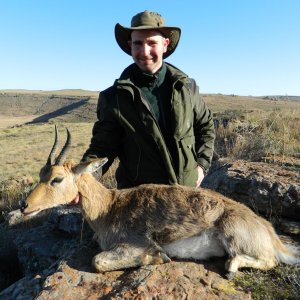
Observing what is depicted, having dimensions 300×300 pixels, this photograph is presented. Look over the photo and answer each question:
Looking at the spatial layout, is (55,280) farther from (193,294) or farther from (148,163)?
(148,163)

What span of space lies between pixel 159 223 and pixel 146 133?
Result: 4.97 feet

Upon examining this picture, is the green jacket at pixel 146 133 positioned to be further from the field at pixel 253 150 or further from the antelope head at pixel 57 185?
the field at pixel 253 150

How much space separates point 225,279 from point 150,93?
294 cm

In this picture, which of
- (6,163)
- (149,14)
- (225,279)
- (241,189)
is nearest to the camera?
(225,279)

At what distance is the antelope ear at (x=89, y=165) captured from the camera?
516cm

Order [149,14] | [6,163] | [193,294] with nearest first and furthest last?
[193,294] → [149,14] → [6,163]

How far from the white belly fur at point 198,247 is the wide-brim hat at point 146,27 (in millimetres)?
2974

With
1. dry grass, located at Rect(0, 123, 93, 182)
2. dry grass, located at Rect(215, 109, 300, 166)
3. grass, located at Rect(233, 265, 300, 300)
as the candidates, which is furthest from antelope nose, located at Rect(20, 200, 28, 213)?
dry grass, located at Rect(0, 123, 93, 182)

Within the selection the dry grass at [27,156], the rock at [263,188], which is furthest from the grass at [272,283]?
the dry grass at [27,156]

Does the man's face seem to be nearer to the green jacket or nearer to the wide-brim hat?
the wide-brim hat

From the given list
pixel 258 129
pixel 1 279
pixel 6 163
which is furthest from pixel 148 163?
pixel 6 163

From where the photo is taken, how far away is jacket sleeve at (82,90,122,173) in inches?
232

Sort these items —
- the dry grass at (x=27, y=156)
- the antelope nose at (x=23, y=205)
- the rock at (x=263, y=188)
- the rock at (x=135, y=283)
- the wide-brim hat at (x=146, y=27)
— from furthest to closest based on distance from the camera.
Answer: the dry grass at (x=27, y=156), the rock at (x=263, y=188), the wide-brim hat at (x=146, y=27), the antelope nose at (x=23, y=205), the rock at (x=135, y=283)

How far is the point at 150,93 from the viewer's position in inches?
236
